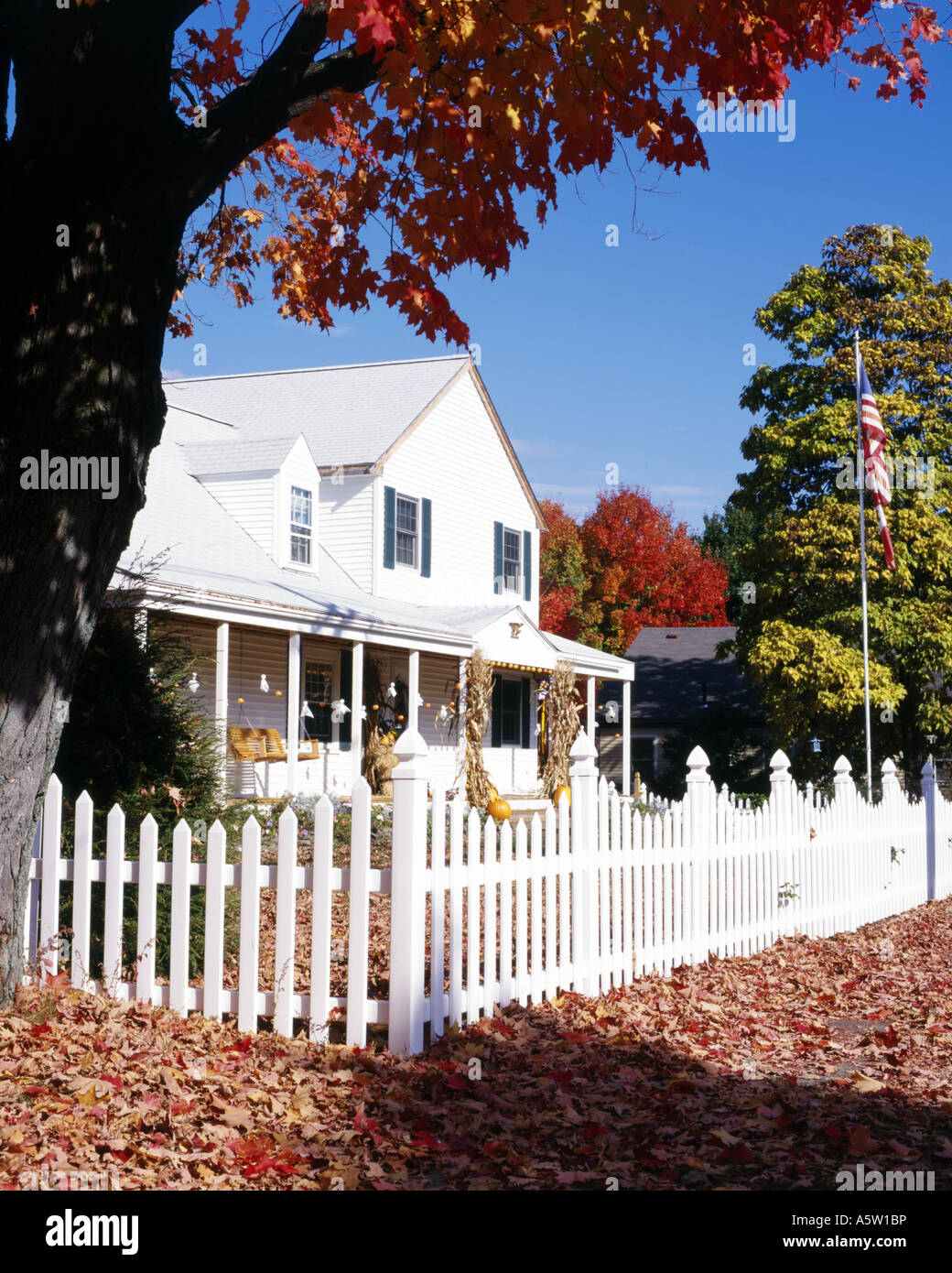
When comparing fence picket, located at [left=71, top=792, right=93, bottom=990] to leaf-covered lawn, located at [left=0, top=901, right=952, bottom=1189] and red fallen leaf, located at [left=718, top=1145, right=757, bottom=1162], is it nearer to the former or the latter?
leaf-covered lawn, located at [left=0, top=901, right=952, bottom=1189]

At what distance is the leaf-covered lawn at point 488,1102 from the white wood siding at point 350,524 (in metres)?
16.1

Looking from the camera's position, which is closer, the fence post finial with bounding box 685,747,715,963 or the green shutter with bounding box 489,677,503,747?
the fence post finial with bounding box 685,747,715,963

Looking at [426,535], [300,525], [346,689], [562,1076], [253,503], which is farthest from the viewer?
[426,535]

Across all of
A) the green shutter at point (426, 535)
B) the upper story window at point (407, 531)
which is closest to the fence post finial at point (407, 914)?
the upper story window at point (407, 531)

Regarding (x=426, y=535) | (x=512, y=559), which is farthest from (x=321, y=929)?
(x=512, y=559)

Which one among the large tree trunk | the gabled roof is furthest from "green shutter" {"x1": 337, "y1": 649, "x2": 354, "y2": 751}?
the large tree trunk

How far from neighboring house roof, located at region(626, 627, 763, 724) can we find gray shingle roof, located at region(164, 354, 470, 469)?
13361mm

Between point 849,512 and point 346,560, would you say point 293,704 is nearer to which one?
point 346,560

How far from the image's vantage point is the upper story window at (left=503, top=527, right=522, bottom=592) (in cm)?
2712

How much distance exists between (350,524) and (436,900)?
17186mm

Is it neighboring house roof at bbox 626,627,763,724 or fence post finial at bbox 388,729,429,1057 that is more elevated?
neighboring house roof at bbox 626,627,763,724

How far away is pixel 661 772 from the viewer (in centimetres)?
3600

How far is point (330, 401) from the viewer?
25531 millimetres

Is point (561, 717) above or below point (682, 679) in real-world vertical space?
below
